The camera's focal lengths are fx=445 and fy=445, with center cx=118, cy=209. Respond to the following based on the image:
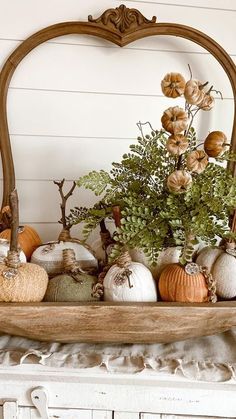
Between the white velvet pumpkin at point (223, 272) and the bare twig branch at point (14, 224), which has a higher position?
the bare twig branch at point (14, 224)

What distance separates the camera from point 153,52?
1.05 m

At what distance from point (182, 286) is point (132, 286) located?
0.28ft

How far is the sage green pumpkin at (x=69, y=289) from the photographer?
749 mm

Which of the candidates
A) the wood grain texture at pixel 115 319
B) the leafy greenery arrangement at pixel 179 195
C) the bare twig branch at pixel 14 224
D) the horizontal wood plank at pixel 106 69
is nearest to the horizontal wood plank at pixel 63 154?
the horizontal wood plank at pixel 106 69

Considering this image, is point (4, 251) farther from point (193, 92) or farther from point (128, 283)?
point (193, 92)

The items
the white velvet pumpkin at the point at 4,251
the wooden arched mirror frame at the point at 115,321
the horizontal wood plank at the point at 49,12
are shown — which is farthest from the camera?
the horizontal wood plank at the point at 49,12

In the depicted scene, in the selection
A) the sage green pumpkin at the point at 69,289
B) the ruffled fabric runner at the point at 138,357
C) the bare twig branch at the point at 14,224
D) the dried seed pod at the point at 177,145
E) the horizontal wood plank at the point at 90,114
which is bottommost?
the ruffled fabric runner at the point at 138,357

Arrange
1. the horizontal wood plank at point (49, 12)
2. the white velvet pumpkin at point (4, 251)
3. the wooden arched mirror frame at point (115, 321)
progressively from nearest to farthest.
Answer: the wooden arched mirror frame at point (115, 321) < the white velvet pumpkin at point (4, 251) < the horizontal wood plank at point (49, 12)

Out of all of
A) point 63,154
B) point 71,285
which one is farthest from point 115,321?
point 63,154

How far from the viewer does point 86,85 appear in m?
1.05

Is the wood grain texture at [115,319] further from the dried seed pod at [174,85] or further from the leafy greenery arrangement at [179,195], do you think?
the dried seed pod at [174,85]

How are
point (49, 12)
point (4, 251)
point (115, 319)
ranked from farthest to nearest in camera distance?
1. point (49, 12)
2. point (4, 251)
3. point (115, 319)

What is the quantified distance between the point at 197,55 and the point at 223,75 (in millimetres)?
78

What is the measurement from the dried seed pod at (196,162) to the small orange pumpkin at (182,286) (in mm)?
170
